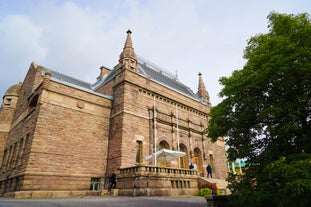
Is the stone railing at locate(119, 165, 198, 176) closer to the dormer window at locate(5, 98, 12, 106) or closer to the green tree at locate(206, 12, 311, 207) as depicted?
the green tree at locate(206, 12, 311, 207)

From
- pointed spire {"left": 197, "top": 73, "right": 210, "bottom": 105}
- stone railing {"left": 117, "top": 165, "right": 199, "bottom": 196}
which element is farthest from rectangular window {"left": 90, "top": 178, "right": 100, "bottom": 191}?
pointed spire {"left": 197, "top": 73, "right": 210, "bottom": 105}

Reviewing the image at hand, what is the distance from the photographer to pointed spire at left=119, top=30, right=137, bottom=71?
69.2 feet

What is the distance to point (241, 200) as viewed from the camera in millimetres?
5852

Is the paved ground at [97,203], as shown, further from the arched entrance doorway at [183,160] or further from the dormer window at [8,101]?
the dormer window at [8,101]

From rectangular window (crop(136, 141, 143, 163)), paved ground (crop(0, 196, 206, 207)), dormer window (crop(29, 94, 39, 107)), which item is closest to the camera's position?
paved ground (crop(0, 196, 206, 207))

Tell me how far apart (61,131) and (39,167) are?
9.85 ft

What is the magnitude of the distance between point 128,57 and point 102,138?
8745 millimetres

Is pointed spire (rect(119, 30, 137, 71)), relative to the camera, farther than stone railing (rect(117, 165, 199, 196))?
Yes

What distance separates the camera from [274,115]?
5.90 metres

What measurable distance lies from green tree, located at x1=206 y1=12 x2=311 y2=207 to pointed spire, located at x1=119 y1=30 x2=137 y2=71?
15.1m

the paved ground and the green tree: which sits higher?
the green tree

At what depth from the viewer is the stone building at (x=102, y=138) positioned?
14.5 metres

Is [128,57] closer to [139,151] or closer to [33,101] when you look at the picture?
[139,151]

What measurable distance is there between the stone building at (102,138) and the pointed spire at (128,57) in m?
0.11
